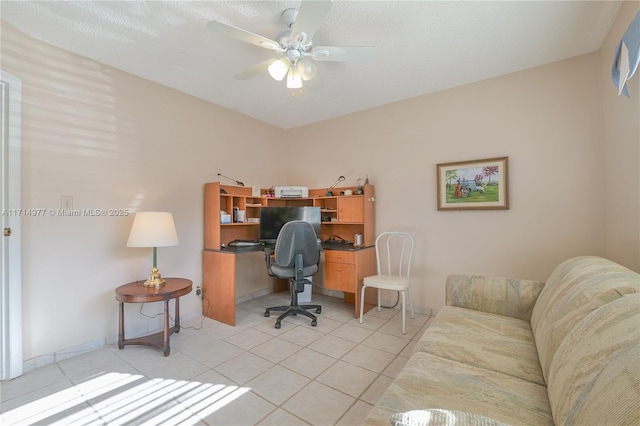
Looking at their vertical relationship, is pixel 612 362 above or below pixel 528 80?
below

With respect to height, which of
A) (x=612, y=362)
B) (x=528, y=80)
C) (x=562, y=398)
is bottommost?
(x=562, y=398)

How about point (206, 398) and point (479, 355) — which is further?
point (206, 398)

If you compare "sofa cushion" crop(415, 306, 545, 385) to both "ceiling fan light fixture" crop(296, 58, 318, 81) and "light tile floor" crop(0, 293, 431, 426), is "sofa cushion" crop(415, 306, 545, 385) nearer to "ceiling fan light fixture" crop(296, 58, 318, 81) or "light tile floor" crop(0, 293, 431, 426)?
"light tile floor" crop(0, 293, 431, 426)

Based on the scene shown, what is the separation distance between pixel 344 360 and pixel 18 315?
8.10 feet

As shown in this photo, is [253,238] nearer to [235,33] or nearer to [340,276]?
[340,276]

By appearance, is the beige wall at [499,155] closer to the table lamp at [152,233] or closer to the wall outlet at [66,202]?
the table lamp at [152,233]

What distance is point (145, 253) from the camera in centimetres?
276

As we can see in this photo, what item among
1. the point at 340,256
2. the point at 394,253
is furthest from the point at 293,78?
the point at 394,253

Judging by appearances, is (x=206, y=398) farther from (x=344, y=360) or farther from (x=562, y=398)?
(x=562, y=398)

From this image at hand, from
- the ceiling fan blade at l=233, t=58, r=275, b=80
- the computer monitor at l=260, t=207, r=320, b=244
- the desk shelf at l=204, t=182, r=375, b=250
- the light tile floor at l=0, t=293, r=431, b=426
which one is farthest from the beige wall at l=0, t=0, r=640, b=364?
the ceiling fan blade at l=233, t=58, r=275, b=80

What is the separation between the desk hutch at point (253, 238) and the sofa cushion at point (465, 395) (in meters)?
1.85

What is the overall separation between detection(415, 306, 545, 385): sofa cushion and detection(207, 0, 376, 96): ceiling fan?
1.88 meters

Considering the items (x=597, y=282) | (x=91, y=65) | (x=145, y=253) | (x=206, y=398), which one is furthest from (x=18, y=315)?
(x=597, y=282)

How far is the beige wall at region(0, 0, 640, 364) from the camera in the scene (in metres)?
2.13
